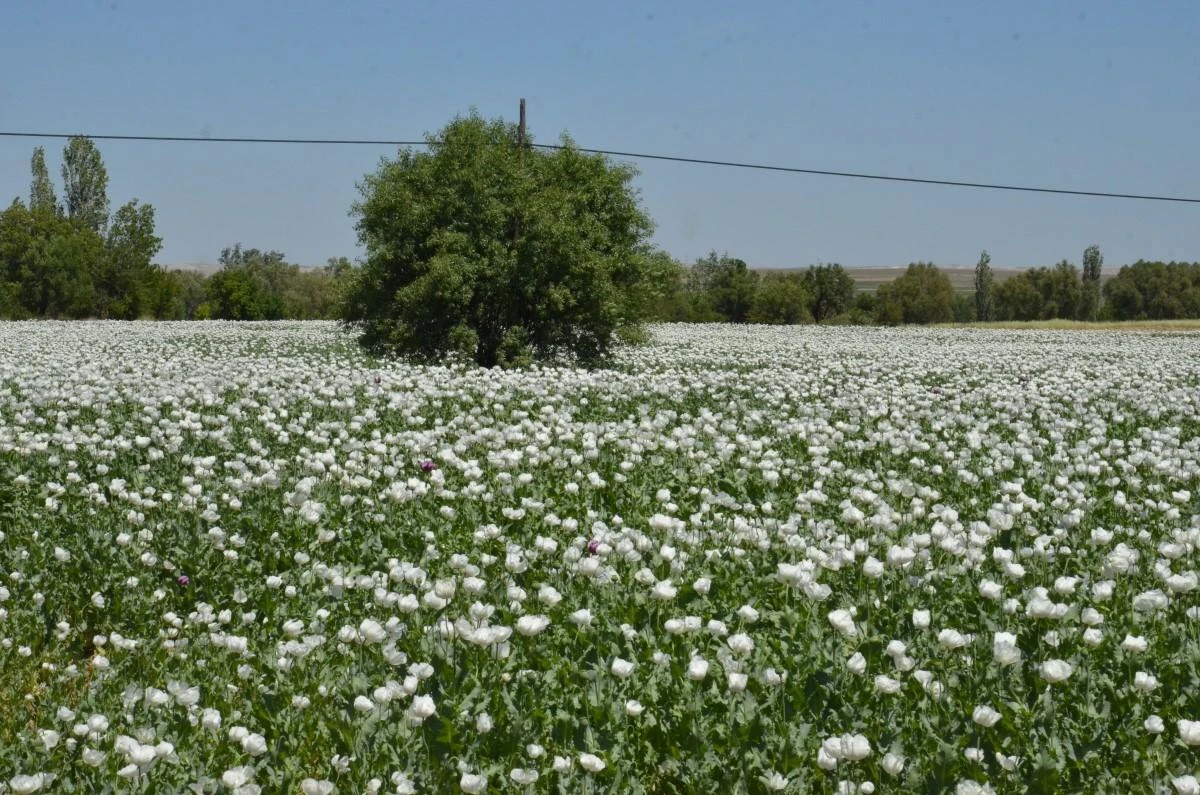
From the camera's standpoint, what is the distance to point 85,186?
8788 cm

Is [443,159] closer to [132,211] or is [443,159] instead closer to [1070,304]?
[132,211]

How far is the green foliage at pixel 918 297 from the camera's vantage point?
11206 centimetres

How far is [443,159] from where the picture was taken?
2375 centimetres

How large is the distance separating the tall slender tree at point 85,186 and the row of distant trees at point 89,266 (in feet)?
0.25

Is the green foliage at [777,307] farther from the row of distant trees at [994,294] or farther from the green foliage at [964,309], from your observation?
the green foliage at [964,309]

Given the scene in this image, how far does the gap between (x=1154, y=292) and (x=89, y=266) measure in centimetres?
10271

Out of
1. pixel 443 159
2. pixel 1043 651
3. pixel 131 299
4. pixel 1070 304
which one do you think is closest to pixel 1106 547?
pixel 1043 651

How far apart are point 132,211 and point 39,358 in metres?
65.9

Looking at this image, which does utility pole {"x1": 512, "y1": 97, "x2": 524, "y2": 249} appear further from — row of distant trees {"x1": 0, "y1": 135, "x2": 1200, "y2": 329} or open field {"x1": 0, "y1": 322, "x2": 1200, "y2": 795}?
open field {"x1": 0, "y1": 322, "x2": 1200, "y2": 795}

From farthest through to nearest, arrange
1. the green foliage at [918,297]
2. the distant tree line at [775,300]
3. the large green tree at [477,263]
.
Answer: the green foliage at [918,297]
the distant tree line at [775,300]
the large green tree at [477,263]

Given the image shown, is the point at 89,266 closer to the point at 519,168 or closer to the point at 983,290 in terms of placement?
the point at 519,168

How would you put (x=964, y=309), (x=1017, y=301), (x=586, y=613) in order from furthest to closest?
(x=964, y=309), (x=1017, y=301), (x=586, y=613)

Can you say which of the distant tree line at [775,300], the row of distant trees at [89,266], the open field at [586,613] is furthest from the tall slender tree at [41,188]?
the open field at [586,613]

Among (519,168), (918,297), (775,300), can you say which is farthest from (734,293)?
(519,168)
